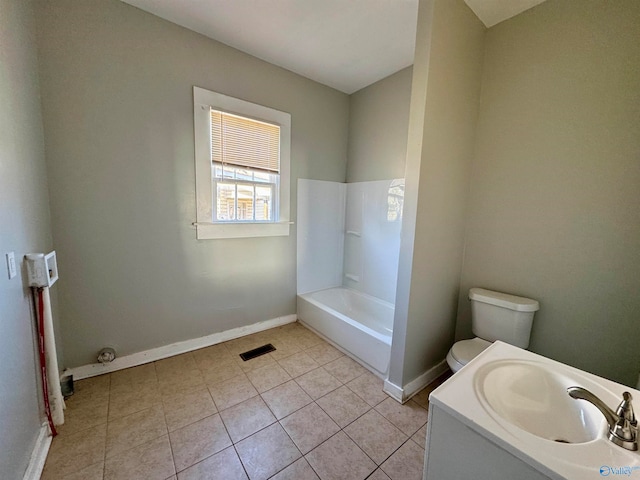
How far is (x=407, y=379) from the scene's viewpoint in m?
1.80

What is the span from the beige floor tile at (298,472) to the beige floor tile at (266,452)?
0.08 ft

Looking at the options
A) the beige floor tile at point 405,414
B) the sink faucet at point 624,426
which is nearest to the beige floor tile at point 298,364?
the beige floor tile at point 405,414

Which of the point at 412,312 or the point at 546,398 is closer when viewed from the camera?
the point at 546,398

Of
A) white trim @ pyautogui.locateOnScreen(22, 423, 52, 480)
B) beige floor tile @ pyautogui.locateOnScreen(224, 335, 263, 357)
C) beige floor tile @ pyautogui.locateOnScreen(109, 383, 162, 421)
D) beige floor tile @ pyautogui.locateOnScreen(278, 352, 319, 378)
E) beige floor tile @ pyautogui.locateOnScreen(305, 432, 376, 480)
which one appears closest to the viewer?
white trim @ pyautogui.locateOnScreen(22, 423, 52, 480)

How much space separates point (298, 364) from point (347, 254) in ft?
4.90

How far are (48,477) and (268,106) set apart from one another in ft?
9.35

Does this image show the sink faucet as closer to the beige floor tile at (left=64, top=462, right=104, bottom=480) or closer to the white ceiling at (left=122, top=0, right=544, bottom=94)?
the beige floor tile at (left=64, top=462, right=104, bottom=480)

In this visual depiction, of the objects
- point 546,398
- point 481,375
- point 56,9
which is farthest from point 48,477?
point 56,9

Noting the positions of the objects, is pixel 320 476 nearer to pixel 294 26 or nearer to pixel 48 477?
pixel 48 477

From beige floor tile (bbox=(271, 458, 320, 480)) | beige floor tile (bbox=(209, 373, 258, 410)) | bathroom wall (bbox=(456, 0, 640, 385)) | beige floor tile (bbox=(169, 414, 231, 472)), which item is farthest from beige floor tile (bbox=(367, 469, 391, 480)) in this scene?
bathroom wall (bbox=(456, 0, 640, 385))

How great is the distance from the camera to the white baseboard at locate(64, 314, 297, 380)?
1875 millimetres

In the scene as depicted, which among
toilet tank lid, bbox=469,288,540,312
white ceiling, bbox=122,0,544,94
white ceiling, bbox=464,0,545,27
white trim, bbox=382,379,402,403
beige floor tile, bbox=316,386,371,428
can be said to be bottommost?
beige floor tile, bbox=316,386,371,428

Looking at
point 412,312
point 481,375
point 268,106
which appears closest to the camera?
point 481,375

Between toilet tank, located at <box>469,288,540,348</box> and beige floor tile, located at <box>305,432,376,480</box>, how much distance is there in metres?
1.20
